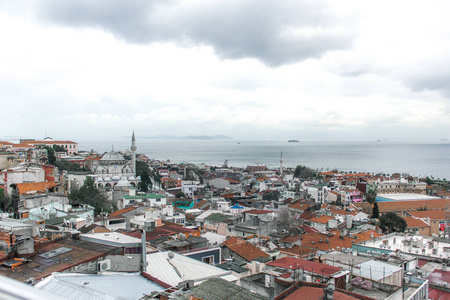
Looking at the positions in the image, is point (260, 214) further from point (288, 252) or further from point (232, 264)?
point (232, 264)

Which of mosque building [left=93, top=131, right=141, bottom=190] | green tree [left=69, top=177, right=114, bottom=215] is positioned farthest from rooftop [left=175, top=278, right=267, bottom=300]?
mosque building [left=93, top=131, right=141, bottom=190]

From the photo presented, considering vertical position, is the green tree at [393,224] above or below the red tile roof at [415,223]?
above

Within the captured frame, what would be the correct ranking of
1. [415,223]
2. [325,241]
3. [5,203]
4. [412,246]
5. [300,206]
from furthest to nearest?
[300,206]
[415,223]
[5,203]
[325,241]
[412,246]

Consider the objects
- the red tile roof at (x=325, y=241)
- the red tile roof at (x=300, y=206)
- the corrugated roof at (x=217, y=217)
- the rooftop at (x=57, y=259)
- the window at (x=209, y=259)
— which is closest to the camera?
the rooftop at (x=57, y=259)

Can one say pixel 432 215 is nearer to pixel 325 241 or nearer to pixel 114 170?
pixel 325 241

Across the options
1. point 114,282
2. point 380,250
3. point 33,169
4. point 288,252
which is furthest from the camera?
point 33,169

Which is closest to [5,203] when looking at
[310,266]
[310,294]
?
[310,266]

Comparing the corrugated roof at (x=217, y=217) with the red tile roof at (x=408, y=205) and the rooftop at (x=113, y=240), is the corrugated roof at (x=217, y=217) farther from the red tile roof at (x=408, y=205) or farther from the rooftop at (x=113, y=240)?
the red tile roof at (x=408, y=205)

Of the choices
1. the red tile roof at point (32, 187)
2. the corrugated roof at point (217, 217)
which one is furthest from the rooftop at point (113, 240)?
the red tile roof at point (32, 187)

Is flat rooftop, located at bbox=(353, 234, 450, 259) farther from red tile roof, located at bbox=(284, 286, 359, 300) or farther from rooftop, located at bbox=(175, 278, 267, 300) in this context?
rooftop, located at bbox=(175, 278, 267, 300)

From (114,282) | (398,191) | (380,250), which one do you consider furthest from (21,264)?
(398,191)

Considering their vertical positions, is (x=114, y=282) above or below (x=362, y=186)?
above
